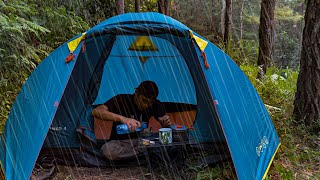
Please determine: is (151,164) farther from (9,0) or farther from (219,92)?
(9,0)

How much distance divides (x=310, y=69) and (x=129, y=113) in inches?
86.7

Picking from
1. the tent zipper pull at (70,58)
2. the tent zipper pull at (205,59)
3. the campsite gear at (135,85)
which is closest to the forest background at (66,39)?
the campsite gear at (135,85)

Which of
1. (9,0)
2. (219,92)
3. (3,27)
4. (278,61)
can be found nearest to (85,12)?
(9,0)

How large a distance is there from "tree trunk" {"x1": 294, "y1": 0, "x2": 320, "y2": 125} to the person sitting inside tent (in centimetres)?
169

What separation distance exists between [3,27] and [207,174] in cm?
298

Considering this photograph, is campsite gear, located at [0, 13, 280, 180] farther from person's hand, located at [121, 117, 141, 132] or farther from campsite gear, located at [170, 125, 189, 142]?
person's hand, located at [121, 117, 141, 132]

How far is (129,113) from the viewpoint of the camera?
395 cm

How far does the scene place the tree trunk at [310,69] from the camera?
3912 mm

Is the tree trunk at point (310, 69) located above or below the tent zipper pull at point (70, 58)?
below

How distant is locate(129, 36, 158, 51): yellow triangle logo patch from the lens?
442cm

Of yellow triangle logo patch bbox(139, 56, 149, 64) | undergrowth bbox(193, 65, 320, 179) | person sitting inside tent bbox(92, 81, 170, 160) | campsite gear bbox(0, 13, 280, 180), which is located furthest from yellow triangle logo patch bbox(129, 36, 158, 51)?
undergrowth bbox(193, 65, 320, 179)

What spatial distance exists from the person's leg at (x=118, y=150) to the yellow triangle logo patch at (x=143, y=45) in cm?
130

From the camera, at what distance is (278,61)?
18.4m

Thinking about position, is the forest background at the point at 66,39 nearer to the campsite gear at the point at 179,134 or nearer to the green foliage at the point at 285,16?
the campsite gear at the point at 179,134
